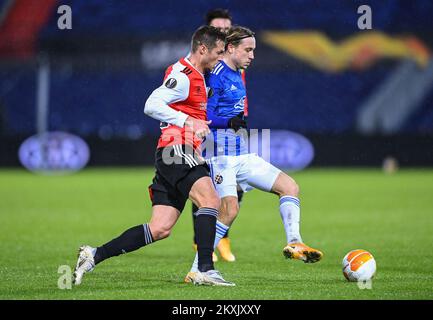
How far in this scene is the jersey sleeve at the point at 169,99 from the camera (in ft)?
21.7

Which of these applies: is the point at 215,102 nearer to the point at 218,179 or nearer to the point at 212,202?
the point at 218,179

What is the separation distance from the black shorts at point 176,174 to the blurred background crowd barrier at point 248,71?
57.0 ft

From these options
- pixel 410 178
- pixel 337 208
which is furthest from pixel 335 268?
pixel 410 178

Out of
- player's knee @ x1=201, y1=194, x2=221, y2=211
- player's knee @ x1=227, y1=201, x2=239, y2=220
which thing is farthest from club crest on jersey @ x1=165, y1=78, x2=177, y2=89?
player's knee @ x1=227, y1=201, x2=239, y2=220

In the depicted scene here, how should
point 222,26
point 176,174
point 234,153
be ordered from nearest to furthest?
point 176,174 → point 234,153 → point 222,26

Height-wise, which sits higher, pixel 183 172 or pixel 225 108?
pixel 225 108

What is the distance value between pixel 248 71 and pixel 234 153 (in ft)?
66.1

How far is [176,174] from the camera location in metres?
6.75

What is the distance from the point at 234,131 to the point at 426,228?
451cm

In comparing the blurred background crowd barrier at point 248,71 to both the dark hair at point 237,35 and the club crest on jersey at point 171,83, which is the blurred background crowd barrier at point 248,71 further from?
the club crest on jersey at point 171,83

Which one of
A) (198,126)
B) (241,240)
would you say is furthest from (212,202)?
(241,240)

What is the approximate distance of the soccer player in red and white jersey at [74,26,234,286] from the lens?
671cm

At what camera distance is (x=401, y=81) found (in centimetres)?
2811
